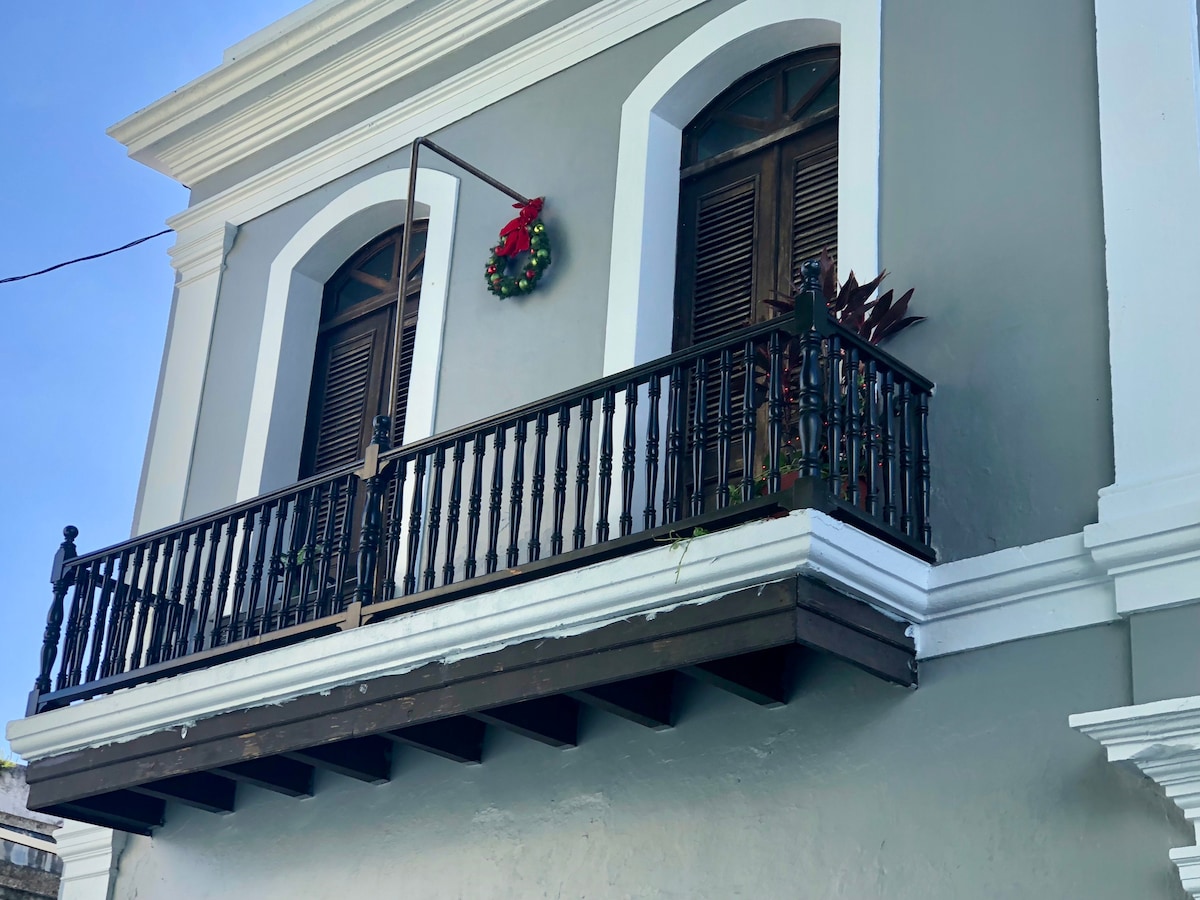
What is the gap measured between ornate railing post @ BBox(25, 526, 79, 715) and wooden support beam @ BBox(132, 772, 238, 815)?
2.27 ft

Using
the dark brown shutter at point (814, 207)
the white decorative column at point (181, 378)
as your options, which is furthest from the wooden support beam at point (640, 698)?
the white decorative column at point (181, 378)

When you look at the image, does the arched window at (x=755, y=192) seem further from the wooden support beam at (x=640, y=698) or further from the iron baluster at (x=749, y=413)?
the wooden support beam at (x=640, y=698)

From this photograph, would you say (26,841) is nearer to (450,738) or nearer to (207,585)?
(207,585)

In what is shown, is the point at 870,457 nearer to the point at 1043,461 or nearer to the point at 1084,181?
the point at 1043,461

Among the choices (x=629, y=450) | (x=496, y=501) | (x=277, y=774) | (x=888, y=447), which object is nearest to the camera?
(x=888, y=447)

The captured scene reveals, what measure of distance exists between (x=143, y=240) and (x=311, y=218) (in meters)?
1.40

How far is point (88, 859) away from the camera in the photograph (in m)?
8.82

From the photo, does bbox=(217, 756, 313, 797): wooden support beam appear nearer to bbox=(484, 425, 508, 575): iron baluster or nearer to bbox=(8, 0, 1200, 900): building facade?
bbox=(8, 0, 1200, 900): building facade

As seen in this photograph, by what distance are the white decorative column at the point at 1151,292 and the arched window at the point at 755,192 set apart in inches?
60.0

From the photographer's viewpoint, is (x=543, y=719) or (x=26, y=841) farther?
(x=26, y=841)

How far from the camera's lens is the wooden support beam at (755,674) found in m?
6.07

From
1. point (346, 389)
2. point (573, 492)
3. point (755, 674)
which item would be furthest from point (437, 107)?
point (755, 674)

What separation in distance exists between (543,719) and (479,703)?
1.40ft

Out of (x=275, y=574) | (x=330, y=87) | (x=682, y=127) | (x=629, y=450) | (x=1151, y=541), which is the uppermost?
(x=330, y=87)
